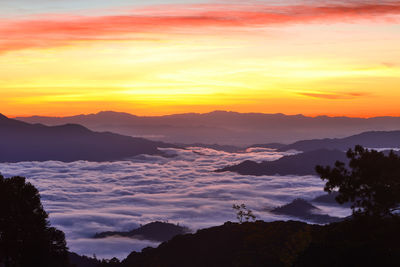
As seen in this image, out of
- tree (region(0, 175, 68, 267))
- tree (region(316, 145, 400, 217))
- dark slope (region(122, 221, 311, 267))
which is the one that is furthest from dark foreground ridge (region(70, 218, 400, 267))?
tree (region(0, 175, 68, 267))

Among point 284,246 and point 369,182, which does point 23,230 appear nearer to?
point 369,182

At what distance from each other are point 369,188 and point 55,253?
33400 mm

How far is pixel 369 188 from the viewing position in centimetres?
4444

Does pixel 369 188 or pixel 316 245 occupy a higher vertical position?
pixel 369 188

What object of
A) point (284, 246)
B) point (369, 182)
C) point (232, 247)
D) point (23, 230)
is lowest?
point (232, 247)

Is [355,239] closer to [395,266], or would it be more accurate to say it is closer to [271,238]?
[395,266]

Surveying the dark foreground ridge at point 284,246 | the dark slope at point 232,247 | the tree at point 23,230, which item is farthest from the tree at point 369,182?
the dark slope at point 232,247

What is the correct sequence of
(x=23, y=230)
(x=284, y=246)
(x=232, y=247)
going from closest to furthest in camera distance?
(x=23, y=230) → (x=284, y=246) → (x=232, y=247)

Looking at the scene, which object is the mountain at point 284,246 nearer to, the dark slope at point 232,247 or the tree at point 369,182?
the dark slope at point 232,247

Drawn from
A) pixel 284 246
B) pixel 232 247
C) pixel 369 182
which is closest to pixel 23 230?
pixel 369 182

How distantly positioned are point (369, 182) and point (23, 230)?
3458cm

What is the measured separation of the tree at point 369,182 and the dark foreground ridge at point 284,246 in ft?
4.09

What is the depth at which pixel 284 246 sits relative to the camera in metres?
102

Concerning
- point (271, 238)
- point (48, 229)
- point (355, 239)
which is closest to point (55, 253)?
point (48, 229)
